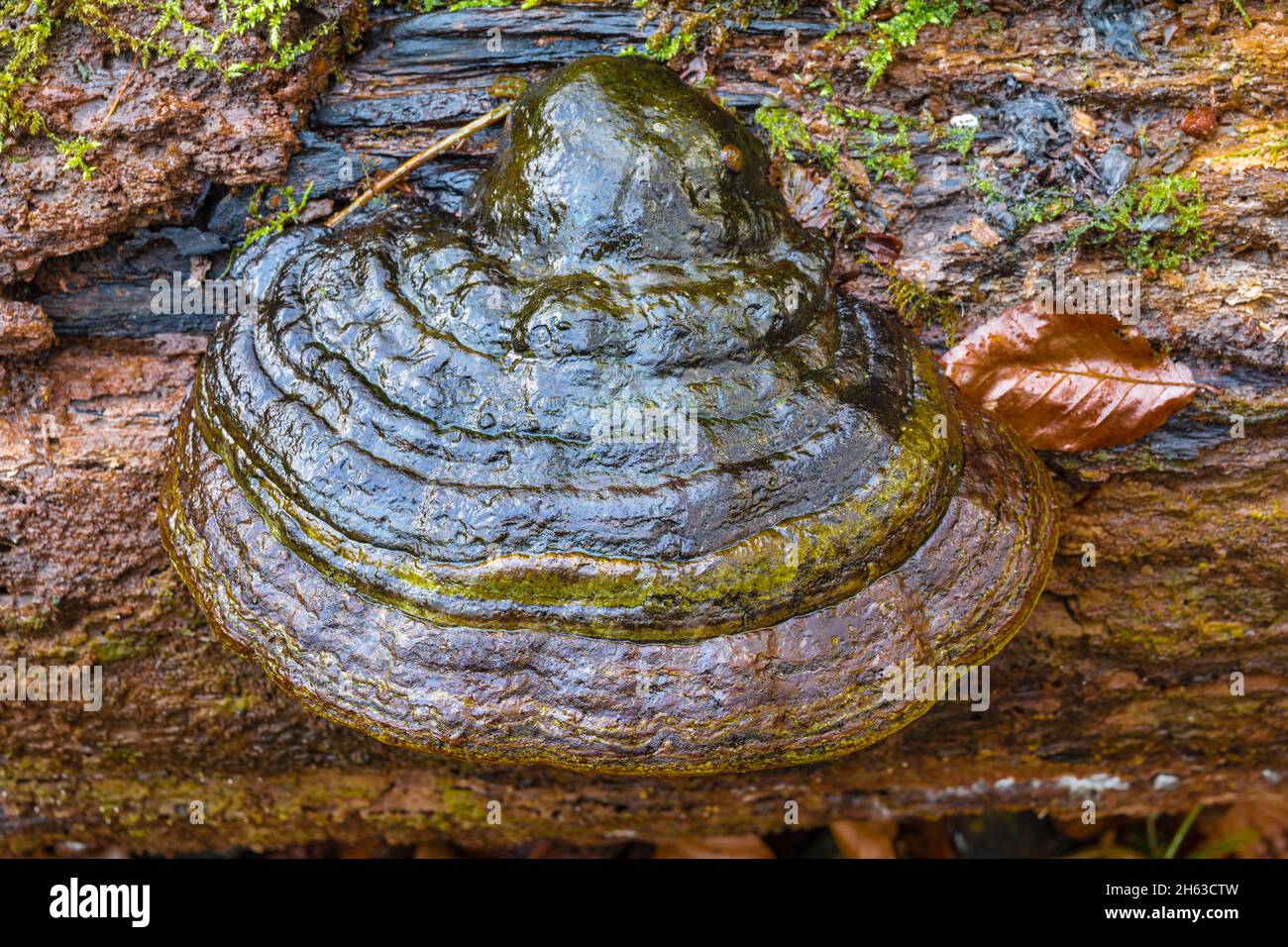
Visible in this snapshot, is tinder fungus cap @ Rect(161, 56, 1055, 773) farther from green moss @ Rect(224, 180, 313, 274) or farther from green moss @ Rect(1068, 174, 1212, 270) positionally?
green moss @ Rect(1068, 174, 1212, 270)

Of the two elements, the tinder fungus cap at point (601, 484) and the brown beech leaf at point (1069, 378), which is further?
the brown beech leaf at point (1069, 378)

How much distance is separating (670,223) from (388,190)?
3.77ft

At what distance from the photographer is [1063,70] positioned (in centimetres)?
319

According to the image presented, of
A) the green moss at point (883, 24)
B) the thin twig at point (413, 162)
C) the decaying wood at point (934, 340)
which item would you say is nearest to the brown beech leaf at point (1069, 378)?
the decaying wood at point (934, 340)

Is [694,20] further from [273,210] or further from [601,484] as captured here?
[601,484]

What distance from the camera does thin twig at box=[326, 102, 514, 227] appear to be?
321 centimetres

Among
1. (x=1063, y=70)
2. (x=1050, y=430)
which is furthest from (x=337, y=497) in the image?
(x=1063, y=70)

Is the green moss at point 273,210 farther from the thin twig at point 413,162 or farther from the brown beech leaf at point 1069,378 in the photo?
the brown beech leaf at point 1069,378

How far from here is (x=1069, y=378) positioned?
309cm

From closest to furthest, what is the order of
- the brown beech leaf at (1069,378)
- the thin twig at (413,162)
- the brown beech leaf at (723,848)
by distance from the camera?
the brown beech leaf at (1069,378) < the thin twig at (413,162) < the brown beech leaf at (723,848)

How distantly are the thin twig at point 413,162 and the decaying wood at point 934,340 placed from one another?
2.1 inches

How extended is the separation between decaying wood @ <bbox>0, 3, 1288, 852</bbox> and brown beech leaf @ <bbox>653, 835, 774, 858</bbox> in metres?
1.64

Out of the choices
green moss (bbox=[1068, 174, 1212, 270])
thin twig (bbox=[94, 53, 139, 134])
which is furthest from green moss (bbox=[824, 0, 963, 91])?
thin twig (bbox=[94, 53, 139, 134])

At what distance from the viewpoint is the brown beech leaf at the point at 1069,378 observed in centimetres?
309
